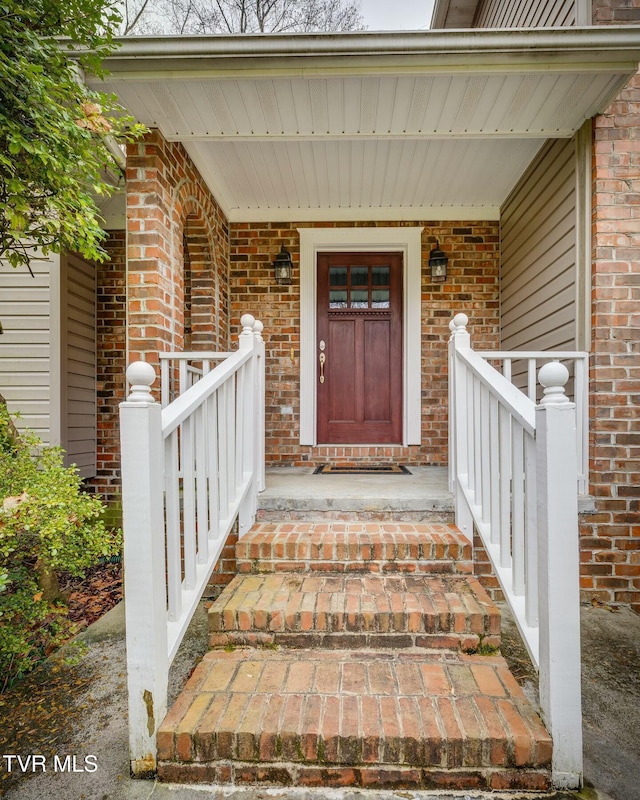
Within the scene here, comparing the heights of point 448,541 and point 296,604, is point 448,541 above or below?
above

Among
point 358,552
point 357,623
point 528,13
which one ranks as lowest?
point 357,623

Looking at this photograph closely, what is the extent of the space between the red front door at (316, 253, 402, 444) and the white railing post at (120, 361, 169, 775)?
266 centimetres

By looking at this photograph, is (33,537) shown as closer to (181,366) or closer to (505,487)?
(181,366)

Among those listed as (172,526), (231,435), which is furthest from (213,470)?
(172,526)

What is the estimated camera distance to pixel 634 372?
7.75 feet

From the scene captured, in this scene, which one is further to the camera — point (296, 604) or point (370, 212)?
point (370, 212)

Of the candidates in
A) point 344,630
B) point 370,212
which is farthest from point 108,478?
point 370,212

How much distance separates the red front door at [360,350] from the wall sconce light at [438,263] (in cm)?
30

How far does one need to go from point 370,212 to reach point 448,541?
2.90m

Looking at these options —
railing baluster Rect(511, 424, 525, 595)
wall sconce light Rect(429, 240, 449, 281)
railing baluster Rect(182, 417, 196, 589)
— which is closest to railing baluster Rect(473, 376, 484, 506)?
railing baluster Rect(511, 424, 525, 595)

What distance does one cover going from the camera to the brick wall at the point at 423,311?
3.83 metres

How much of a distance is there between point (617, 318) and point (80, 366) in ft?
13.0

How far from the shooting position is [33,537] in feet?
6.31

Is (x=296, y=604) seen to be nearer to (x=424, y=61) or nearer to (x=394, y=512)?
(x=394, y=512)
